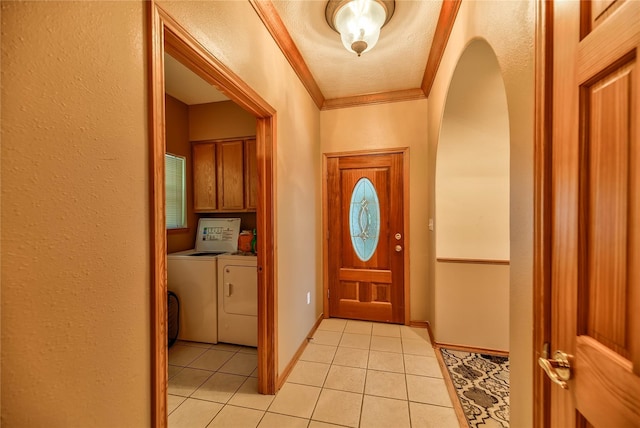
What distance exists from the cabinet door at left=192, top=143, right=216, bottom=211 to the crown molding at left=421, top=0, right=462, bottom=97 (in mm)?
A: 2608

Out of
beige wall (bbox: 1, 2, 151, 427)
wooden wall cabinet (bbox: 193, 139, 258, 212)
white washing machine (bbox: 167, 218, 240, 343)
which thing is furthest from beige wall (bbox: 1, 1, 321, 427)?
wooden wall cabinet (bbox: 193, 139, 258, 212)

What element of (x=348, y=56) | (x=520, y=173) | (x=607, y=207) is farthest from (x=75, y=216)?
(x=348, y=56)

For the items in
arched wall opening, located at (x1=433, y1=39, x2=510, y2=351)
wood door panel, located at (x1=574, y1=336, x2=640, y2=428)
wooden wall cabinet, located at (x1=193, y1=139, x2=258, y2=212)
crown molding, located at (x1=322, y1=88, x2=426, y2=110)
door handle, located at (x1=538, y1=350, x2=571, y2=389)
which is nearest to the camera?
wood door panel, located at (x1=574, y1=336, x2=640, y2=428)

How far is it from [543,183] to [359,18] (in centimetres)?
155

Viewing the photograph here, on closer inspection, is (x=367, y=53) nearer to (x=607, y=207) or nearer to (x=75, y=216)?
(x=607, y=207)

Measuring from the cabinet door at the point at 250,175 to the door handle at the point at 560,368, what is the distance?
280cm

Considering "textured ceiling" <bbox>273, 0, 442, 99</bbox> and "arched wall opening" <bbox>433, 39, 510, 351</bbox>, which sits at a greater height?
"textured ceiling" <bbox>273, 0, 442, 99</bbox>

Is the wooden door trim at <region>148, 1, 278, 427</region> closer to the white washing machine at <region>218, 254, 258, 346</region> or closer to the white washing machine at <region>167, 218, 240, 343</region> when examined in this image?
the white washing machine at <region>218, 254, 258, 346</region>

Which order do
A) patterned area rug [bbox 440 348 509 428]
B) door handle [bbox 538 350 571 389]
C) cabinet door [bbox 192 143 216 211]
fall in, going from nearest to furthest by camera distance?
door handle [bbox 538 350 571 389] < patterned area rug [bbox 440 348 509 428] < cabinet door [bbox 192 143 216 211]

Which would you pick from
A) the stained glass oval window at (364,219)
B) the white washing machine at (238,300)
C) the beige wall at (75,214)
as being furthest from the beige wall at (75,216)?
the stained glass oval window at (364,219)

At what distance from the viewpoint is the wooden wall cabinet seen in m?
3.08

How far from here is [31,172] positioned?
0.59m

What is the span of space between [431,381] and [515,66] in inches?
86.0

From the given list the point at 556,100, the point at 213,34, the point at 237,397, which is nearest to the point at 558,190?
the point at 556,100
